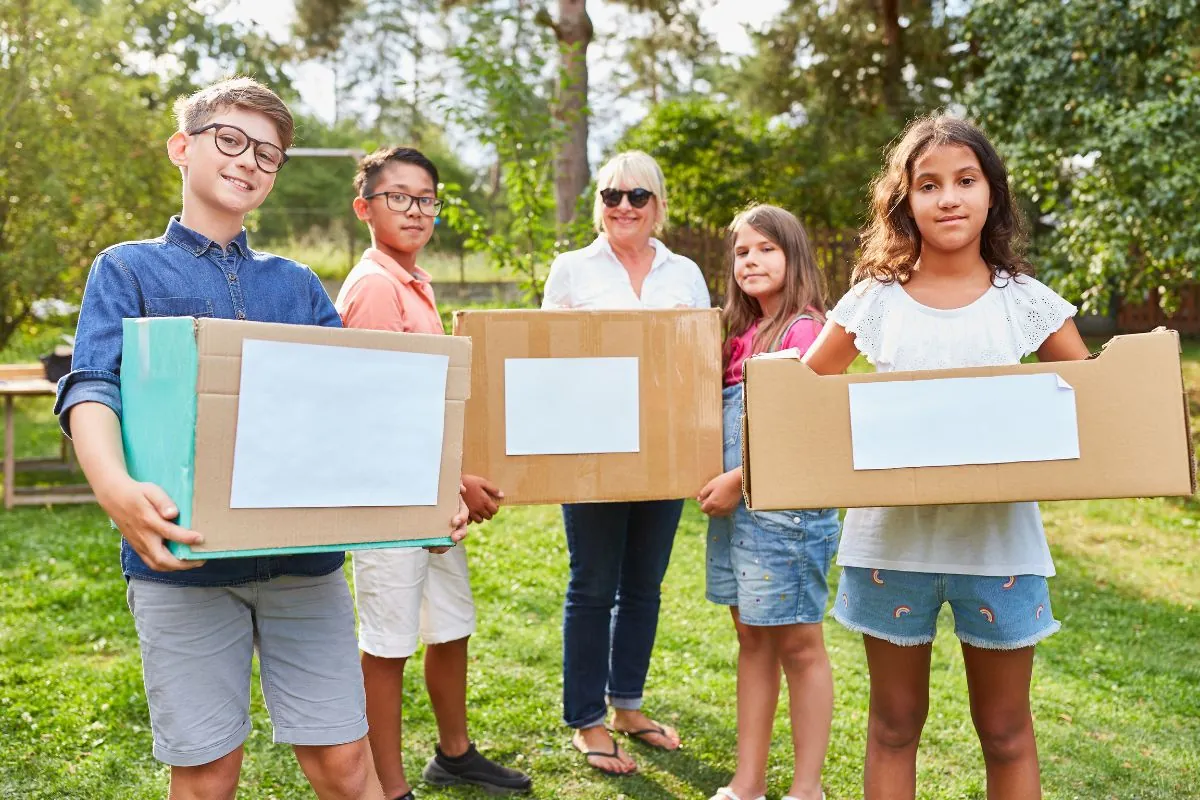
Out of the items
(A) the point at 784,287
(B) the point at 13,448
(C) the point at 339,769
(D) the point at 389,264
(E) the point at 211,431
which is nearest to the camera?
(E) the point at 211,431

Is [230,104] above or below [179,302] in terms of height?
above

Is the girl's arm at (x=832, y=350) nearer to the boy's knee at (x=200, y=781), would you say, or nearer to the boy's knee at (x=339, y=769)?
the boy's knee at (x=339, y=769)

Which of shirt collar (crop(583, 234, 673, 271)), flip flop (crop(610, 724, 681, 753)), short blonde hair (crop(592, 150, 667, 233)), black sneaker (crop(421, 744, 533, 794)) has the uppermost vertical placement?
short blonde hair (crop(592, 150, 667, 233))

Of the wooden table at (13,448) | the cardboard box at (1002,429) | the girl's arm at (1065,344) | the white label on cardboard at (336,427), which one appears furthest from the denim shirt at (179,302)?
the wooden table at (13,448)

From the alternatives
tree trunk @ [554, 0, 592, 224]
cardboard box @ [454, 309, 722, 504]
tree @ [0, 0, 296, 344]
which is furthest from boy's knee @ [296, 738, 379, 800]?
tree @ [0, 0, 296, 344]

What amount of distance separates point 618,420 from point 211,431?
98 cm

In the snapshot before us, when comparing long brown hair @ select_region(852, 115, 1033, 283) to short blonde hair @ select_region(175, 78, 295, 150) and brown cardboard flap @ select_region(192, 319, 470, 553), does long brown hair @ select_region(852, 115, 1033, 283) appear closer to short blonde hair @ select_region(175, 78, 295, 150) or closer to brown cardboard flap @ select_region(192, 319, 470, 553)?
brown cardboard flap @ select_region(192, 319, 470, 553)

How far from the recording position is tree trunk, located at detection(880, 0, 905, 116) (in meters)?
15.1

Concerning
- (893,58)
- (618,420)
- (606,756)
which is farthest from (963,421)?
(893,58)

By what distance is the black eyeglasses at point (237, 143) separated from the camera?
71.1 inches

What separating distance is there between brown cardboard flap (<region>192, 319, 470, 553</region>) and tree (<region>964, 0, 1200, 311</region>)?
6.32 metres

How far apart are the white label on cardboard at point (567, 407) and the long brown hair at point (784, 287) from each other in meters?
0.54

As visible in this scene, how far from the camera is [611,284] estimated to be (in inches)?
115

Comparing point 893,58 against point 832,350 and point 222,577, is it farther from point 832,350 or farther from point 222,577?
point 222,577
